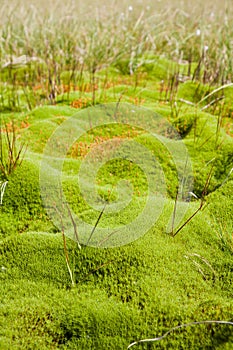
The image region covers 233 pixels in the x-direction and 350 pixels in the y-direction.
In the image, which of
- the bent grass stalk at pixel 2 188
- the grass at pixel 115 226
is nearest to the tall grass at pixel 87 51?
the grass at pixel 115 226

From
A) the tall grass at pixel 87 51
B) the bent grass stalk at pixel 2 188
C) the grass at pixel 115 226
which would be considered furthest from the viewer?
the tall grass at pixel 87 51

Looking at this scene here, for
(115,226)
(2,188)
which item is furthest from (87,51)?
(115,226)

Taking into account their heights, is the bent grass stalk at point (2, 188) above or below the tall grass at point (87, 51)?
below

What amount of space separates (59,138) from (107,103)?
2.91 feet

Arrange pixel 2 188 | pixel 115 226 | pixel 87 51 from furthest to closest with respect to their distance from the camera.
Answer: pixel 87 51 → pixel 2 188 → pixel 115 226

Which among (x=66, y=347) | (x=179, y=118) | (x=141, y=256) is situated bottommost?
(x=66, y=347)

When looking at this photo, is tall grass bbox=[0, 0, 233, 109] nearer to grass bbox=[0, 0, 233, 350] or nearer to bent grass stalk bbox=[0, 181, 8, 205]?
grass bbox=[0, 0, 233, 350]

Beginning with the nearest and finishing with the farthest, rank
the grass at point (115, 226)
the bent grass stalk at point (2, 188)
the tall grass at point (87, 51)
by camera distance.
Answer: the grass at point (115, 226)
the bent grass stalk at point (2, 188)
the tall grass at point (87, 51)

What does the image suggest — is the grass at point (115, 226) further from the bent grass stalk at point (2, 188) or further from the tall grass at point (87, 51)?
the tall grass at point (87, 51)

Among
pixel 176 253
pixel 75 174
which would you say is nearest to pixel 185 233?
pixel 176 253

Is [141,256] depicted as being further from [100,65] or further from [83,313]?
[100,65]

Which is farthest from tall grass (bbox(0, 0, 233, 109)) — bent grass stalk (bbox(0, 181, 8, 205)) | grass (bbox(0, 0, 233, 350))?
bent grass stalk (bbox(0, 181, 8, 205))

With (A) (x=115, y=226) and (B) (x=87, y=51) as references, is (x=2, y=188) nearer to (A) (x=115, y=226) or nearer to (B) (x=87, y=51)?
(A) (x=115, y=226)

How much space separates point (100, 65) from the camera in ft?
19.2
